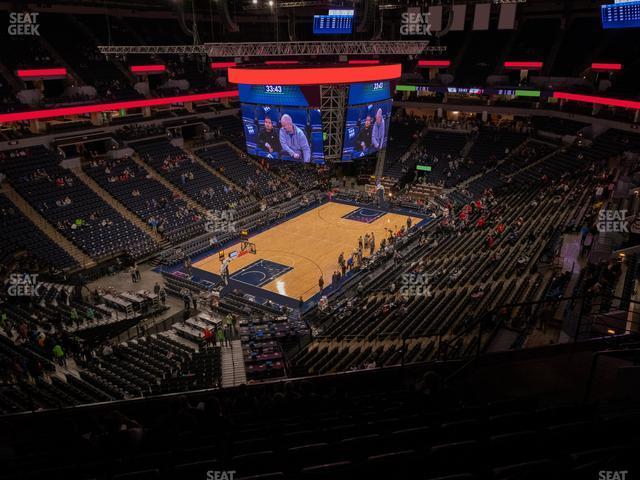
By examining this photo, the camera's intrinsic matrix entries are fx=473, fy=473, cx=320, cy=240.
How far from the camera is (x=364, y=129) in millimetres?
21672

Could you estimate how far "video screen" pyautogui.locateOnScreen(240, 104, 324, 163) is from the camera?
67.2 ft

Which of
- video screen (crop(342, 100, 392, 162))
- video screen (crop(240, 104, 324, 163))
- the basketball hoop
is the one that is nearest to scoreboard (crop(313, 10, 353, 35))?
video screen (crop(342, 100, 392, 162))

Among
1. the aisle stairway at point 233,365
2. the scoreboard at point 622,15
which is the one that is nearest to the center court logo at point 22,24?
the aisle stairway at point 233,365

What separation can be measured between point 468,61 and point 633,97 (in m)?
17.8

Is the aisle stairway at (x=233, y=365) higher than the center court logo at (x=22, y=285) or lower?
lower

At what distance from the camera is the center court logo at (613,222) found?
1630 centimetres

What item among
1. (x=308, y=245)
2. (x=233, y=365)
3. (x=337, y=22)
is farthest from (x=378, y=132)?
(x=233, y=365)

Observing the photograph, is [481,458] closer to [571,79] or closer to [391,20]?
[571,79]

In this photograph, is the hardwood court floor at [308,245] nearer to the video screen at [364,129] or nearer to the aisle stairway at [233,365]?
the aisle stairway at [233,365]

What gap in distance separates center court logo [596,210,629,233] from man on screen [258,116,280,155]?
13.4 meters

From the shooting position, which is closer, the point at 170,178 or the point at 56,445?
the point at 56,445

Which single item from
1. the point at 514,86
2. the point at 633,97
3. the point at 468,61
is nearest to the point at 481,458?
the point at 633,97

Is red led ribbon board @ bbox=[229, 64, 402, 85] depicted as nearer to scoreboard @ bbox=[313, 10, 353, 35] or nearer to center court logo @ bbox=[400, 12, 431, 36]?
center court logo @ bbox=[400, 12, 431, 36]

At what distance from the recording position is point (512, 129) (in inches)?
1592
